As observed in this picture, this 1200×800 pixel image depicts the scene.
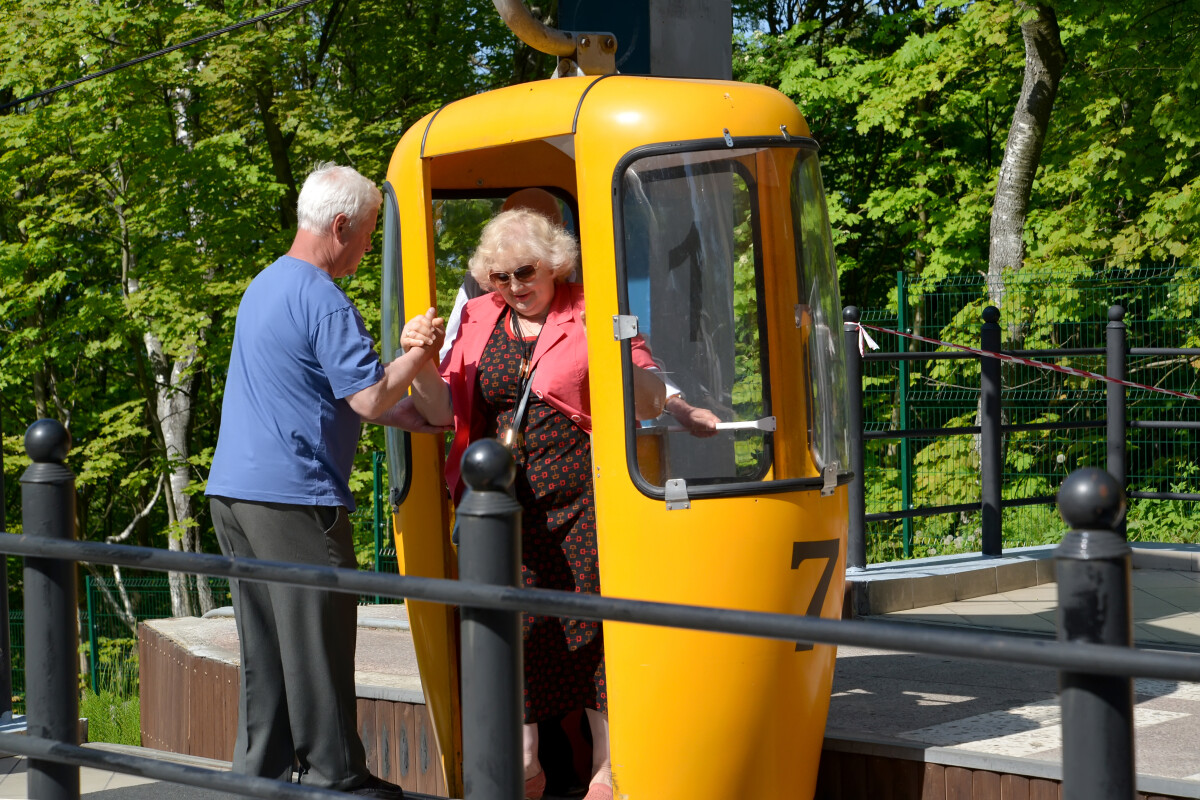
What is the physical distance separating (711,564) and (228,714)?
11.4 feet

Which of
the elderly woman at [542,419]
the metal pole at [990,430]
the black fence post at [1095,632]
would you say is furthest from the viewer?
the metal pole at [990,430]

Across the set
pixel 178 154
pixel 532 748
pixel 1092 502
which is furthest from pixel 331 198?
pixel 178 154

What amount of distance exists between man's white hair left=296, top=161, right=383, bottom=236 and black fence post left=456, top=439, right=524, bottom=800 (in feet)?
5.70

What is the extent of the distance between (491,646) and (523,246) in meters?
2.02

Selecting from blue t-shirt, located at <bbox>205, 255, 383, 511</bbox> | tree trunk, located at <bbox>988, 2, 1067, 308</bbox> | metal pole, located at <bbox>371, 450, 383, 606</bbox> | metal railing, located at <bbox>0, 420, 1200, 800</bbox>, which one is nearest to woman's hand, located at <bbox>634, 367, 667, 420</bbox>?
blue t-shirt, located at <bbox>205, 255, 383, 511</bbox>

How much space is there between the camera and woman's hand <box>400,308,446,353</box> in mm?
3807

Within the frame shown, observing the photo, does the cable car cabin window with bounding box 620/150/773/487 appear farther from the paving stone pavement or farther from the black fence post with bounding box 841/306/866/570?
the black fence post with bounding box 841/306/866/570

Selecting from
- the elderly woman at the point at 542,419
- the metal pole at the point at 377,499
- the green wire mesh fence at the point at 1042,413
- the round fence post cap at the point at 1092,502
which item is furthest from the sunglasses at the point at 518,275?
the metal pole at the point at 377,499

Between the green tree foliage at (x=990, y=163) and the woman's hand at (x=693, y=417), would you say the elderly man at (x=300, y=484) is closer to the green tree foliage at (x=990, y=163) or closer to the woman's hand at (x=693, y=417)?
the woman's hand at (x=693, y=417)

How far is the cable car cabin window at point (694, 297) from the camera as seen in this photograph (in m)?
4.03

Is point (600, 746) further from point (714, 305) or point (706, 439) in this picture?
point (714, 305)

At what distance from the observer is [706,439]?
4.04m

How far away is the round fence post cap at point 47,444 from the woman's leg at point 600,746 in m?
1.94

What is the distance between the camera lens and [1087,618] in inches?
68.8
